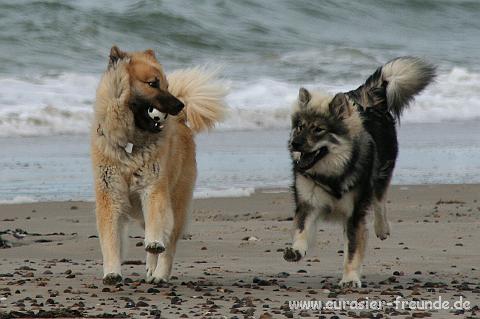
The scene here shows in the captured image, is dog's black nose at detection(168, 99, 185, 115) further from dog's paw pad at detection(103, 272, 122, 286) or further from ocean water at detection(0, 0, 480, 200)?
ocean water at detection(0, 0, 480, 200)

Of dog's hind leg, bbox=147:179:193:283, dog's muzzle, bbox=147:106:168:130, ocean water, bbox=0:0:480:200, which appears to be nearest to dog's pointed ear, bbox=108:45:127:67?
dog's muzzle, bbox=147:106:168:130

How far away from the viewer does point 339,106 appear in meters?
6.28

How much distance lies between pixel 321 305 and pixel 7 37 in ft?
51.8

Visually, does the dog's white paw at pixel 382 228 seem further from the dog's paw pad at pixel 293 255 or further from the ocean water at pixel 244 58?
the ocean water at pixel 244 58

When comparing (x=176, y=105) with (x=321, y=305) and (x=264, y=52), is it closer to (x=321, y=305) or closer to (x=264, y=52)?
(x=321, y=305)

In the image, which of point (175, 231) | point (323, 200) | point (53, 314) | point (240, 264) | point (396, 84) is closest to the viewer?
point (53, 314)

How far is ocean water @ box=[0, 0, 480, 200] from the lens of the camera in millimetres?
13102

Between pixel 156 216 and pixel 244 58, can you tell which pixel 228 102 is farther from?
pixel 156 216

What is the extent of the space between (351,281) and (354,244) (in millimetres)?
252

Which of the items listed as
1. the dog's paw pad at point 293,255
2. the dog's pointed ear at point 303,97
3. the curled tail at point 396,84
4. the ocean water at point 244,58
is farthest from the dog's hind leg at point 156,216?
the ocean water at point 244,58

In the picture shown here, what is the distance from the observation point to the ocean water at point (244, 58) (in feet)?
43.0

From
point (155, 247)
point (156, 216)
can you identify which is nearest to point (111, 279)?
point (155, 247)

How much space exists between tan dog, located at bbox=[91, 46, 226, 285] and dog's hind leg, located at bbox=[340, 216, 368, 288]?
101cm

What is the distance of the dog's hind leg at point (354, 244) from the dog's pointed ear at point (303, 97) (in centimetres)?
71
